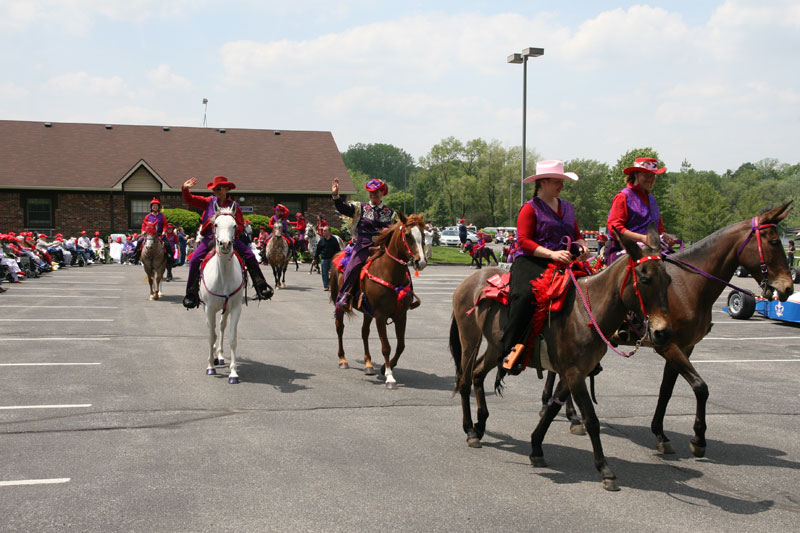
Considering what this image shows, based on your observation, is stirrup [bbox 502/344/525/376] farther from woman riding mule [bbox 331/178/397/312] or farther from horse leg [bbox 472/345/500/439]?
woman riding mule [bbox 331/178/397/312]

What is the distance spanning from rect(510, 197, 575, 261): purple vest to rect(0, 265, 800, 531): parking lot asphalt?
2081 mm

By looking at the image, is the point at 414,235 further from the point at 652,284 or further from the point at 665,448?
the point at 652,284

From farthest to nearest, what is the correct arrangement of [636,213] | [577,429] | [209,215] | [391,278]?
[209,215] → [391,278] → [577,429] → [636,213]

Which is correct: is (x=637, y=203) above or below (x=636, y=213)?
above

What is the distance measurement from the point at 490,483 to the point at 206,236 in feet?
22.0

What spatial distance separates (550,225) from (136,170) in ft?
152

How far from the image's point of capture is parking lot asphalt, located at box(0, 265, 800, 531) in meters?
5.14

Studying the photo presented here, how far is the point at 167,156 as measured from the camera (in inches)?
2040

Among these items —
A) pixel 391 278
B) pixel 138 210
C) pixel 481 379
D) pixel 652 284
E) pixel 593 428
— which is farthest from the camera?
pixel 138 210

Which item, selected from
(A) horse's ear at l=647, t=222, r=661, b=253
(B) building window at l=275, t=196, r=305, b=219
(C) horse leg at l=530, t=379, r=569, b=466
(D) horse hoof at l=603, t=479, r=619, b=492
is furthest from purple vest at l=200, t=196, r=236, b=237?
(B) building window at l=275, t=196, r=305, b=219

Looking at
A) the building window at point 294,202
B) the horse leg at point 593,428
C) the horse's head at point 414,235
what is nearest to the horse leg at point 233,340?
the horse's head at point 414,235

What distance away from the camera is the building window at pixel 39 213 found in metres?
47.9

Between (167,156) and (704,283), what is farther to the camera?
(167,156)

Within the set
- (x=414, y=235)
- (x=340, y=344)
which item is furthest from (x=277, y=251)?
(x=414, y=235)
